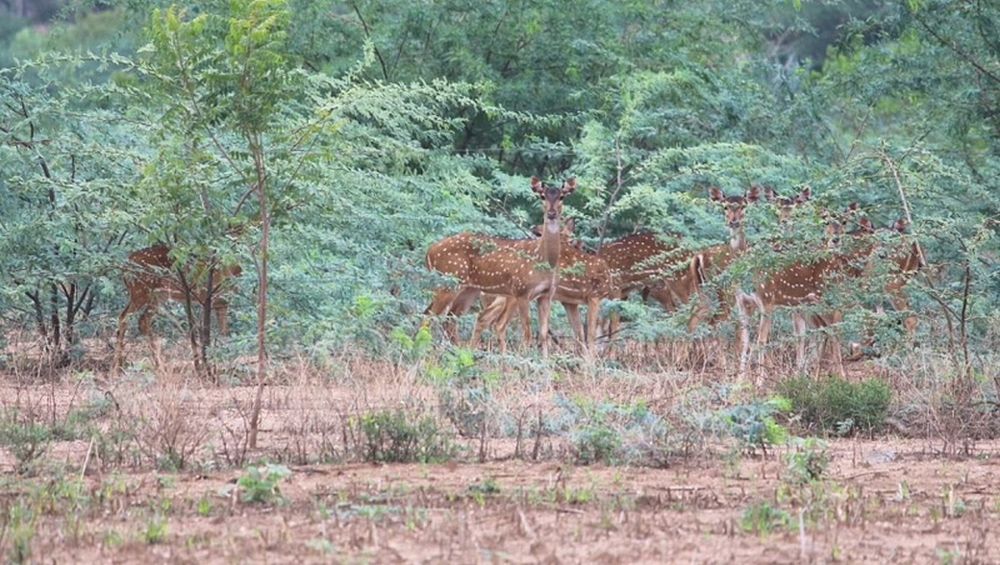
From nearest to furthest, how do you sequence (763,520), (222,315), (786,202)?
(763,520), (222,315), (786,202)

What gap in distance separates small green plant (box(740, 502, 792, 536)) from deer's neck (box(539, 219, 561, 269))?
8650 mm

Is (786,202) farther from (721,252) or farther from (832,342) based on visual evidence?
(832,342)

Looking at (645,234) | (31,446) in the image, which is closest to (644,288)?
(645,234)

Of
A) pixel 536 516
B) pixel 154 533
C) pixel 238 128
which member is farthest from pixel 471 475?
pixel 238 128

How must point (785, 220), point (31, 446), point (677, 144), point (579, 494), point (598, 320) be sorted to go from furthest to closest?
1. point (677, 144)
2. point (598, 320)
3. point (785, 220)
4. point (31, 446)
5. point (579, 494)

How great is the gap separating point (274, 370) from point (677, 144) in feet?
25.9

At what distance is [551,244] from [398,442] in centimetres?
719

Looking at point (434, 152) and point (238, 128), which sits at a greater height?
point (434, 152)

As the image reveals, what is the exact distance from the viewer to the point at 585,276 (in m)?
17.0

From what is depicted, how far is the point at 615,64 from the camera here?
2075 cm

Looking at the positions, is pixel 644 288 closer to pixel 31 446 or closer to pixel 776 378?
pixel 776 378

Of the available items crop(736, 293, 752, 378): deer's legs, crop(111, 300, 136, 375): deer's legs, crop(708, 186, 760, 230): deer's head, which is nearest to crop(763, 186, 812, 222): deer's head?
crop(708, 186, 760, 230): deer's head

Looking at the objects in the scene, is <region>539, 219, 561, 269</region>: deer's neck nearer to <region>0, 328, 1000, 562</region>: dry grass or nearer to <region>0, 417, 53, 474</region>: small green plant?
<region>0, 328, 1000, 562</region>: dry grass

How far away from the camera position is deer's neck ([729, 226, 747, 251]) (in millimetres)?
16594
